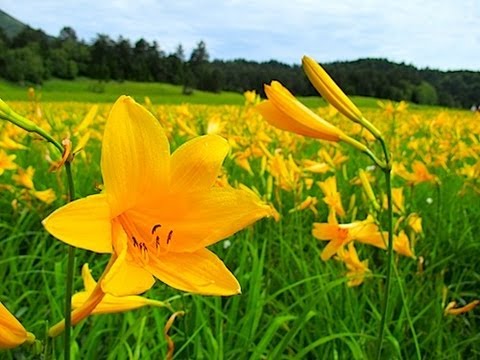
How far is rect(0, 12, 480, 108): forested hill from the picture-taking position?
19.4 m

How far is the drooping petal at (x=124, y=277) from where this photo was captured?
46cm

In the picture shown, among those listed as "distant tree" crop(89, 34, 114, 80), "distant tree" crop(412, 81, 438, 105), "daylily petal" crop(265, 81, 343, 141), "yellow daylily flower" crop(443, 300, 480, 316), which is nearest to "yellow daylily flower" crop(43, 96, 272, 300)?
"daylily petal" crop(265, 81, 343, 141)

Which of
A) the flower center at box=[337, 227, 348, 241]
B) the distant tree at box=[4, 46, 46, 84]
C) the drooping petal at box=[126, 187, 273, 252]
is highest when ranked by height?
the drooping petal at box=[126, 187, 273, 252]

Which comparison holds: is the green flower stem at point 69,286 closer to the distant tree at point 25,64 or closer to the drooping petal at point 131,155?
the drooping petal at point 131,155

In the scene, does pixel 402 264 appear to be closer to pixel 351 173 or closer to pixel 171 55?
pixel 351 173

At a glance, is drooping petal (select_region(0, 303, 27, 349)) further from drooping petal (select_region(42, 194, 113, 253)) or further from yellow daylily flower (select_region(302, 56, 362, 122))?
yellow daylily flower (select_region(302, 56, 362, 122))

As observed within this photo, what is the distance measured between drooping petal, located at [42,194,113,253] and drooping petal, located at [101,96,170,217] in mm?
22

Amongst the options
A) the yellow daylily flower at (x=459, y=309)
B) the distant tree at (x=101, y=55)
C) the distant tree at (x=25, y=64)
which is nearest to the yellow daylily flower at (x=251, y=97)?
the yellow daylily flower at (x=459, y=309)

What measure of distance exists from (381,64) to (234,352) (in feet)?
63.4

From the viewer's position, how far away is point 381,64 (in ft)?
64.4

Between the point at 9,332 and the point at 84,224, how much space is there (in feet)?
0.41

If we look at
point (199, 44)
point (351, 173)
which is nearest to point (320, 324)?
point (351, 173)

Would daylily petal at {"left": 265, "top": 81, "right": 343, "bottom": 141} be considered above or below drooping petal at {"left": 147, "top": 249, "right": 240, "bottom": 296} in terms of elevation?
above

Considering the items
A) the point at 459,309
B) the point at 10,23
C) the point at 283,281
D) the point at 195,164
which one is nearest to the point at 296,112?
the point at 195,164
